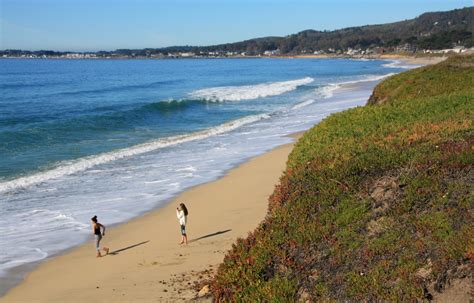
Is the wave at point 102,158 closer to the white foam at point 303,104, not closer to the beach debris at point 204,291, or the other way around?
the white foam at point 303,104

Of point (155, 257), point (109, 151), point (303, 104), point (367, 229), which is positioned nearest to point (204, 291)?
point (367, 229)

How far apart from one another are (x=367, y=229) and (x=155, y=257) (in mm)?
5250

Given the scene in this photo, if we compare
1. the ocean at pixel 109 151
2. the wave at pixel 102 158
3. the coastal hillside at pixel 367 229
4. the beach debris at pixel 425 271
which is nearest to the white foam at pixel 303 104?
the ocean at pixel 109 151

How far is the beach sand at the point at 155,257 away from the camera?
10.6 m

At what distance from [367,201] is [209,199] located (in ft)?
26.5

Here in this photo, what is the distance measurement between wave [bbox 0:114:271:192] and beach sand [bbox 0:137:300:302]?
6367mm

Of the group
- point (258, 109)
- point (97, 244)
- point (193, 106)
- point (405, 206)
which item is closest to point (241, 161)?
point (97, 244)

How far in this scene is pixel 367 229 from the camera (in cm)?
884

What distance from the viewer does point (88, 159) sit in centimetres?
2495

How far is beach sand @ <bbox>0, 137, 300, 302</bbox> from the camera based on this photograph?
34.7 feet

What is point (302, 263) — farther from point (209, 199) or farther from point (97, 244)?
point (209, 199)

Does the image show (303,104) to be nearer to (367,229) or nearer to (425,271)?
(367,229)

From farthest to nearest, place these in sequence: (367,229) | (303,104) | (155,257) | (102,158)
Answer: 1. (303,104)
2. (102,158)
3. (155,257)
4. (367,229)

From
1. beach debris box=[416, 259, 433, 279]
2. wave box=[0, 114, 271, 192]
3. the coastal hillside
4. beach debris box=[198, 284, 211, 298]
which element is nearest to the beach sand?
beach debris box=[198, 284, 211, 298]
